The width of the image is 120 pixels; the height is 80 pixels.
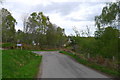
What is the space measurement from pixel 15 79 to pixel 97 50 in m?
13.6

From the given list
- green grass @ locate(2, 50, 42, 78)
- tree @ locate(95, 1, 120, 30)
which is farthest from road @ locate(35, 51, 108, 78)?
tree @ locate(95, 1, 120, 30)

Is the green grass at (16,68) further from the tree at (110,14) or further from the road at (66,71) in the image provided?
the tree at (110,14)

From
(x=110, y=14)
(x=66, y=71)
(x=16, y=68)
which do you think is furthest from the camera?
(x=110, y=14)

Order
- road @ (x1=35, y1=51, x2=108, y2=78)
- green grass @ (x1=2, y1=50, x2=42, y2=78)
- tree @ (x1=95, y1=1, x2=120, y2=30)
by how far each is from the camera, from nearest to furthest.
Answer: green grass @ (x1=2, y1=50, x2=42, y2=78)
road @ (x1=35, y1=51, x2=108, y2=78)
tree @ (x1=95, y1=1, x2=120, y2=30)

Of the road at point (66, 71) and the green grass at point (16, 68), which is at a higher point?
the green grass at point (16, 68)

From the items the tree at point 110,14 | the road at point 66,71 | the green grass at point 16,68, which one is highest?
the tree at point 110,14

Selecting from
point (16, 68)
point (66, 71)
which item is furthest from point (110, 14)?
point (16, 68)

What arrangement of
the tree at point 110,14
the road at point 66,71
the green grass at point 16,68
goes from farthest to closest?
the tree at point 110,14 < the road at point 66,71 < the green grass at point 16,68

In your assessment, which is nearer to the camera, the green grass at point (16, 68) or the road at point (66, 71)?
the green grass at point (16, 68)

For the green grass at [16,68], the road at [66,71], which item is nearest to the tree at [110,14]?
the road at [66,71]

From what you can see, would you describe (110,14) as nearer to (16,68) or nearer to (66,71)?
(66,71)

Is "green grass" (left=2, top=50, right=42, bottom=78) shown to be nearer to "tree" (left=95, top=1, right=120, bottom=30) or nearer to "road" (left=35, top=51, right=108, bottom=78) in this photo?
"road" (left=35, top=51, right=108, bottom=78)

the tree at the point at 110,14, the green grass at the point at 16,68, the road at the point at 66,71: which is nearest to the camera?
the green grass at the point at 16,68

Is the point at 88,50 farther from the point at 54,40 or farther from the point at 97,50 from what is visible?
the point at 54,40
